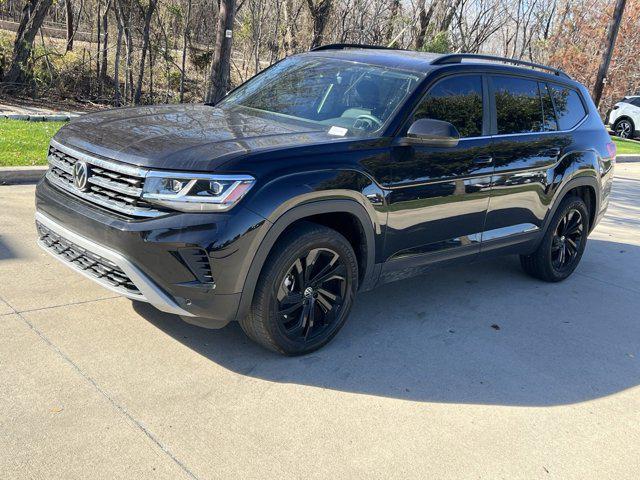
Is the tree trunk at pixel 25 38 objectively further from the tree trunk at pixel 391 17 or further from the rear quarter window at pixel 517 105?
the rear quarter window at pixel 517 105

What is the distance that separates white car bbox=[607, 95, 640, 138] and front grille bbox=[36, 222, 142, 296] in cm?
2443

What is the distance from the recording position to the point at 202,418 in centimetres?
326

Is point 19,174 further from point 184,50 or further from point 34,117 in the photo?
point 184,50

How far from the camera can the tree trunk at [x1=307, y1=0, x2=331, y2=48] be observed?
16.3m

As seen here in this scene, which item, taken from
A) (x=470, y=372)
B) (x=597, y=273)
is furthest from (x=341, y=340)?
(x=597, y=273)

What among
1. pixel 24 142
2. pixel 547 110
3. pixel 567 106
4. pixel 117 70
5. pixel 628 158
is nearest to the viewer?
pixel 547 110

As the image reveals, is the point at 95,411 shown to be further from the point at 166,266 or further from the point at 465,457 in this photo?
the point at 465,457

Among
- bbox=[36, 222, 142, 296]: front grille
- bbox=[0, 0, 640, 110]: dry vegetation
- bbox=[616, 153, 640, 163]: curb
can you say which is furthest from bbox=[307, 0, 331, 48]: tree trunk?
bbox=[36, 222, 142, 296]: front grille

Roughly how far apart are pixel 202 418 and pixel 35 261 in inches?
95.3

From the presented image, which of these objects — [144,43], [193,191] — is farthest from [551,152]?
[144,43]

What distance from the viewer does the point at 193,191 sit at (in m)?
3.35

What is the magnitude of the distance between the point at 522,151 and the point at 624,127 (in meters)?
22.1

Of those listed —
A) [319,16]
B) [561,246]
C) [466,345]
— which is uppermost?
[319,16]

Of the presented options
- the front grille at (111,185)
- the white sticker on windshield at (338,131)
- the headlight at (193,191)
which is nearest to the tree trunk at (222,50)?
the white sticker on windshield at (338,131)
